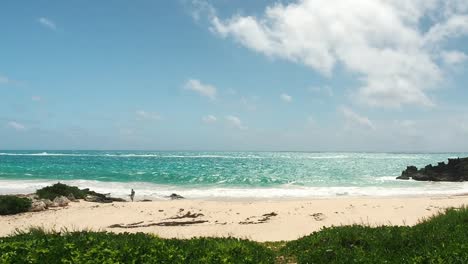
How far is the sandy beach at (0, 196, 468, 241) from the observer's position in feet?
56.3

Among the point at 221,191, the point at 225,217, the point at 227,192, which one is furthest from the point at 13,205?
the point at 221,191

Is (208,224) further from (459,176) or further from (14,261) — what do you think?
(459,176)

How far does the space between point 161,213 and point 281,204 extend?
655cm

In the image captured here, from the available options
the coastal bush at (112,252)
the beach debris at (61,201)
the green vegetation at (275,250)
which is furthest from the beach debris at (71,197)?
the coastal bush at (112,252)

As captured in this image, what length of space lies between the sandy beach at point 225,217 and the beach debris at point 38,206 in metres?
0.82

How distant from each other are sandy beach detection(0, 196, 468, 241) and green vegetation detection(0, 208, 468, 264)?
15.3ft

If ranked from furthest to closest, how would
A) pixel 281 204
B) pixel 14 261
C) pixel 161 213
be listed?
pixel 281 204 → pixel 161 213 → pixel 14 261

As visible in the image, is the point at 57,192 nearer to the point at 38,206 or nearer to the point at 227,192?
the point at 38,206

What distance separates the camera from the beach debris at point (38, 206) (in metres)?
22.0

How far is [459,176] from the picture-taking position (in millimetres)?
55250

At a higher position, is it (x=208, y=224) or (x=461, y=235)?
(x=461, y=235)

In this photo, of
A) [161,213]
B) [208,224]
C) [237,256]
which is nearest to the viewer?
[237,256]

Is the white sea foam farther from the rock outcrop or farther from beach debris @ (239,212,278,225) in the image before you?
the rock outcrop

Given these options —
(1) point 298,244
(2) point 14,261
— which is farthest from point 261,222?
(2) point 14,261
